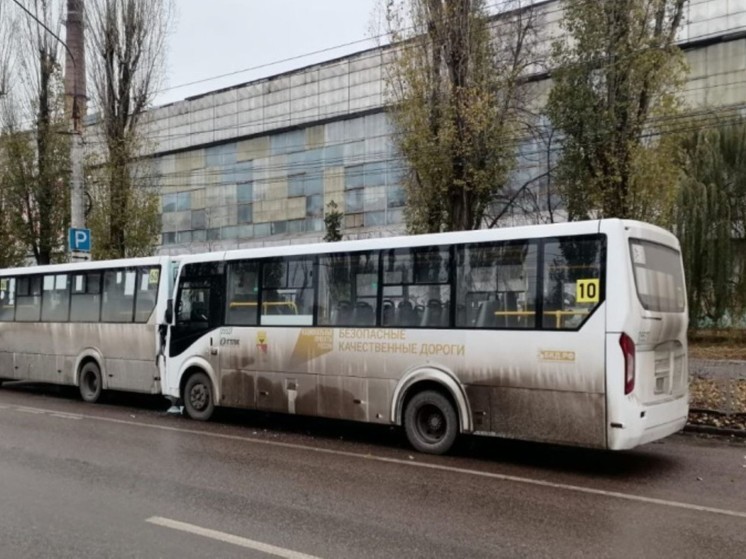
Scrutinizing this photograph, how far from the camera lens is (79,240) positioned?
17453mm

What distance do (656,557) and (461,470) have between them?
3089 mm

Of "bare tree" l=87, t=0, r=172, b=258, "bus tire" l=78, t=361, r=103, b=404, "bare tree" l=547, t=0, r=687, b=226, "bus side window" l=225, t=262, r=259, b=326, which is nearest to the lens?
"bus side window" l=225, t=262, r=259, b=326

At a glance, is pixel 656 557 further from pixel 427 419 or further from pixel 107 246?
pixel 107 246

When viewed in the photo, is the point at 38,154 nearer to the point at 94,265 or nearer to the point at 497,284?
the point at 94,265

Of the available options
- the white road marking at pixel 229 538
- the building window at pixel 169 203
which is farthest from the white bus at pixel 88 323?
the building window at pixel 169 203

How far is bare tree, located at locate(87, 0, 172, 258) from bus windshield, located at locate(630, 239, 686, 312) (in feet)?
64.6

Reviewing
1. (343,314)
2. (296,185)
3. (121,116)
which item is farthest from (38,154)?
(343,314)

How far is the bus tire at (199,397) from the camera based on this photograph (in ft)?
38.4

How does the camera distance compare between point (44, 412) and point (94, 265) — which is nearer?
point (44, 412)

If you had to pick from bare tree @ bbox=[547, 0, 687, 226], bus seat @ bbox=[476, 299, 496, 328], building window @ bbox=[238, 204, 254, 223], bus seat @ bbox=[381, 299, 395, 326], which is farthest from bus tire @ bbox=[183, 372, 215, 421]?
building window @ bbox=[238, 204, 254, 223]

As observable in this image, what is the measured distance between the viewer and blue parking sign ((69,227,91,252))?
17.3 m

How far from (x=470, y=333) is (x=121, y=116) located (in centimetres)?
1986

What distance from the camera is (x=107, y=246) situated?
24.0m

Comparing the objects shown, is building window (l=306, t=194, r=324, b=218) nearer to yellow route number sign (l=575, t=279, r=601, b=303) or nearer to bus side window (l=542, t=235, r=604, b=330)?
bus side window (l=542, t=235, r=604, b=330)
